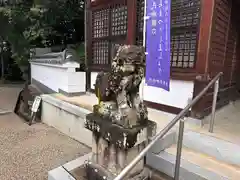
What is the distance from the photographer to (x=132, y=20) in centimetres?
419

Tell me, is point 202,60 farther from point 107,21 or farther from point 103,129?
point 107,21

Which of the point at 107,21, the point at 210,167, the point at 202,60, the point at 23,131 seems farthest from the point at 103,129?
the point at 107,21

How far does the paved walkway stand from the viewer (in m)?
3.05

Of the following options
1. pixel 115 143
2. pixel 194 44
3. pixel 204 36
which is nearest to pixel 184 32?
pixel 194 44

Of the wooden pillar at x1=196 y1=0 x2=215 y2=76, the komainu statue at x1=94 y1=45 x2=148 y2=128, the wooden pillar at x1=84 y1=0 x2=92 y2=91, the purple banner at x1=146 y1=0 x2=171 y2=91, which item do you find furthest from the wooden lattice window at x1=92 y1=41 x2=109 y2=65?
the komainu statue at x1=94 y1=45 x2=148 y2=128

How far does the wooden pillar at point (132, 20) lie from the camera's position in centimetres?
416

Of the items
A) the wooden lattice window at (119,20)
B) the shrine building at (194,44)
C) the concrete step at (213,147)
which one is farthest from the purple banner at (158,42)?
the wooden lattice window at (119,20)

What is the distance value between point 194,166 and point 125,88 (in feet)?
3.63

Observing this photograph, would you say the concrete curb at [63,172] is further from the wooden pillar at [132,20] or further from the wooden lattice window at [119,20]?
the wooden lattice window at [119,20]

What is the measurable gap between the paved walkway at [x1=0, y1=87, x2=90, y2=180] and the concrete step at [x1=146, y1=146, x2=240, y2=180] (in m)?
1.76

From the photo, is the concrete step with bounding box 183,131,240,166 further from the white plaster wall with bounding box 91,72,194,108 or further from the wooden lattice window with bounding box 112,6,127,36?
the wooden lattice window with bounding box 112,6,127,36

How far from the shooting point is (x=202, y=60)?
123 inches

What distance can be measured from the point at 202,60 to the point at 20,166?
338 centimetres

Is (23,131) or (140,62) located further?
(23,131)
